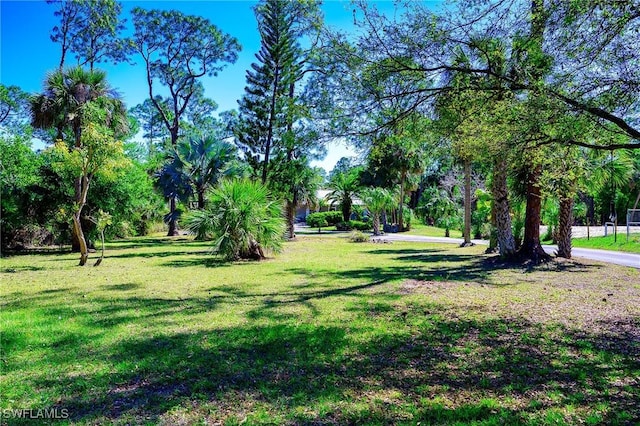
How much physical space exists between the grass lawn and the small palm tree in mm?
4082

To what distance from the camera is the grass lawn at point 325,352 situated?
127 inches

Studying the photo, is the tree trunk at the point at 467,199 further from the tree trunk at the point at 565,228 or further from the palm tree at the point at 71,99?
the palm tree at the point at 71,99

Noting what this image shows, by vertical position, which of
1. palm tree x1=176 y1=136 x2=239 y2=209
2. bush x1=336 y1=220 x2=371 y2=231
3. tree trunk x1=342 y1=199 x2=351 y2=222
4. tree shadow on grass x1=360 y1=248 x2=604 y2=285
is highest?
palm tree x1=176 y1=136 x2=239 y2=209

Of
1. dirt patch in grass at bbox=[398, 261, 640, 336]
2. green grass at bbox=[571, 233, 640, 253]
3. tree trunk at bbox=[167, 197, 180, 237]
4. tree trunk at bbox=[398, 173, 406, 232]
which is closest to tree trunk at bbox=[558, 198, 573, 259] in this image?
dirt patch in grass at bbox=[398, 261, 640, 336]

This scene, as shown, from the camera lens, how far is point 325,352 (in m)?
4.53

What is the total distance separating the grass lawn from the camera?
10.6ft

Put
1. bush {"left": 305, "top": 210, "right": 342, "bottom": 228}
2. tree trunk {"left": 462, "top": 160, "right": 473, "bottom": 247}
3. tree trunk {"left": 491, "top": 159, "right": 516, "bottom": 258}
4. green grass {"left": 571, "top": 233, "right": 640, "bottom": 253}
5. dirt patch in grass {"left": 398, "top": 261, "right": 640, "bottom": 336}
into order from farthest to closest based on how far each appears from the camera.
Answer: bush {"left": 305, "top": 210, "right": 342, "bottom": 228} < tree trunk {"left": 462, "top": 160, "right": 473, "bottom": 247} < green grass {"left": 571, "top": 233, "right": 640, "bottom": 253} < tree trunk {"left": 491, "top": 159, "right": 516, "bottom": 258} < dirt patch in grass {"left": 398, "top": 261, "right": 640, "bottom": 336}

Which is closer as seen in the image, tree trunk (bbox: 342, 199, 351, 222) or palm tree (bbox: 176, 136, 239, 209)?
palm tree (bbox: 176, 136, 239, 209)

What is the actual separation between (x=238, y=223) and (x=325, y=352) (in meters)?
8.91

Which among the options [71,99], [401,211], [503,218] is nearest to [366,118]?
[503,218]

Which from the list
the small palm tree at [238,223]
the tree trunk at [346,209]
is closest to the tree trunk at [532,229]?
the small palm tree at [238,223]

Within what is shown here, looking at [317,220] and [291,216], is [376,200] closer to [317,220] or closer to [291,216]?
[291,216]

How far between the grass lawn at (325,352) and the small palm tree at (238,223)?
408 centimetres

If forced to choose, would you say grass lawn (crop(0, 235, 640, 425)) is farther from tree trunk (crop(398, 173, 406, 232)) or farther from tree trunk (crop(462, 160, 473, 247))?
tree trunk (crop(398, 173, 406, 232))
